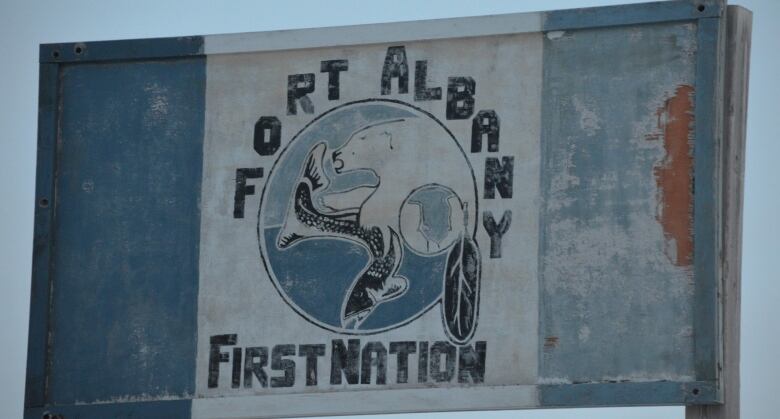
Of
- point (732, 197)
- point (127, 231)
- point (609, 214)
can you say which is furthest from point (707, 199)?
point (127, 231)

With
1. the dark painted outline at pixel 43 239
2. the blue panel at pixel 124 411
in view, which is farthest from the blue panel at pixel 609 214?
the dark painted outline at pixel 43 239

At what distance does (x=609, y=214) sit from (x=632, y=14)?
1093 millimetres

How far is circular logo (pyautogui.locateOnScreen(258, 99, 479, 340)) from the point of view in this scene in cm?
1018

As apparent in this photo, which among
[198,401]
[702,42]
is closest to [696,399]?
[702,42]

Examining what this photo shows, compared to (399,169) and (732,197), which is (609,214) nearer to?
(732,197)

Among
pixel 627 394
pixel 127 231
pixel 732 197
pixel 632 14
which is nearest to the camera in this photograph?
pixel 627 394

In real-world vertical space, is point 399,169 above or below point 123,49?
below

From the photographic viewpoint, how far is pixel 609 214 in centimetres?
1005

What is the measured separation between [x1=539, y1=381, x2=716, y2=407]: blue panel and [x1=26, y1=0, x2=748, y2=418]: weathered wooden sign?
12 mm

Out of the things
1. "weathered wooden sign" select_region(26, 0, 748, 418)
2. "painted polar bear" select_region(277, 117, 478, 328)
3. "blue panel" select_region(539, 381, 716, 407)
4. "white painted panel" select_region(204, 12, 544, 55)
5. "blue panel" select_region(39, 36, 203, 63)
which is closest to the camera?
"blue panel" select_region(539, 381, 716, 407)

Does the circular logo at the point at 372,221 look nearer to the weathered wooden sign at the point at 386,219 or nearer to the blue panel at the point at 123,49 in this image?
the weathered wooden sign at the point at 386,219

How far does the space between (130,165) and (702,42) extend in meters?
3.28

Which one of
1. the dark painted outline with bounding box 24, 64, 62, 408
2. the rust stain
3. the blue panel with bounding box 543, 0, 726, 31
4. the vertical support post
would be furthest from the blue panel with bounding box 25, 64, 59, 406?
the vertical support post

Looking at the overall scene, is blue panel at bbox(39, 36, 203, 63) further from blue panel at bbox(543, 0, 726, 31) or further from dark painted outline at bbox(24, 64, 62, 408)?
blue panel at bbox(543, 0, 726, 31)
